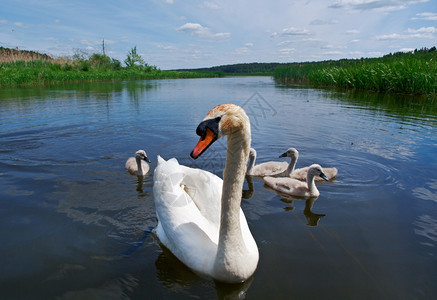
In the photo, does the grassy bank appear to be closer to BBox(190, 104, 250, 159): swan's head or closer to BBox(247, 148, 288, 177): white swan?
BBox(247, 148, 288, 177): white swan

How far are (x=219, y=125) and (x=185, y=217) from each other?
1366 mm

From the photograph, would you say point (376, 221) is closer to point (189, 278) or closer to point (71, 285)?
point (189, 278)

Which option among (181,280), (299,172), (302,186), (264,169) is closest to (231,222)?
(181,280)

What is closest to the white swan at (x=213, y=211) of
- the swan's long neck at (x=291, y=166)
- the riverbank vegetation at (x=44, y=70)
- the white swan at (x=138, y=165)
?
the white swan at (x=138, y=165)

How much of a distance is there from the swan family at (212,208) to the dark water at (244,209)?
10.6 inches

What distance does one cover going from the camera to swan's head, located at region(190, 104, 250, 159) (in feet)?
8.10

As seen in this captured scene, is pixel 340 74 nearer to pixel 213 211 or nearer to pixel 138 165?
pixel 138 165

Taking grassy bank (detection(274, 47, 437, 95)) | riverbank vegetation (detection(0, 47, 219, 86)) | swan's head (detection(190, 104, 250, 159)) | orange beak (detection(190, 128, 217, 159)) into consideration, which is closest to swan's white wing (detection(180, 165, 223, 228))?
swan's head (detection(190, 104, 250, 159))

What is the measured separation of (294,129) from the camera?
10.8 meters

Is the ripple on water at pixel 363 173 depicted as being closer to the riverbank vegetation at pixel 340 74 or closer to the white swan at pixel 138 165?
the white swan at pixel 138 165

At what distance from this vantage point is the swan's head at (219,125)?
2.47 m

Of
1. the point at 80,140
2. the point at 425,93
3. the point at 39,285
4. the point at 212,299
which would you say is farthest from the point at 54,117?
the point at 425,93

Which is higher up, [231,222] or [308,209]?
[231,222]

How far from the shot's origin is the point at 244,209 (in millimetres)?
5090
